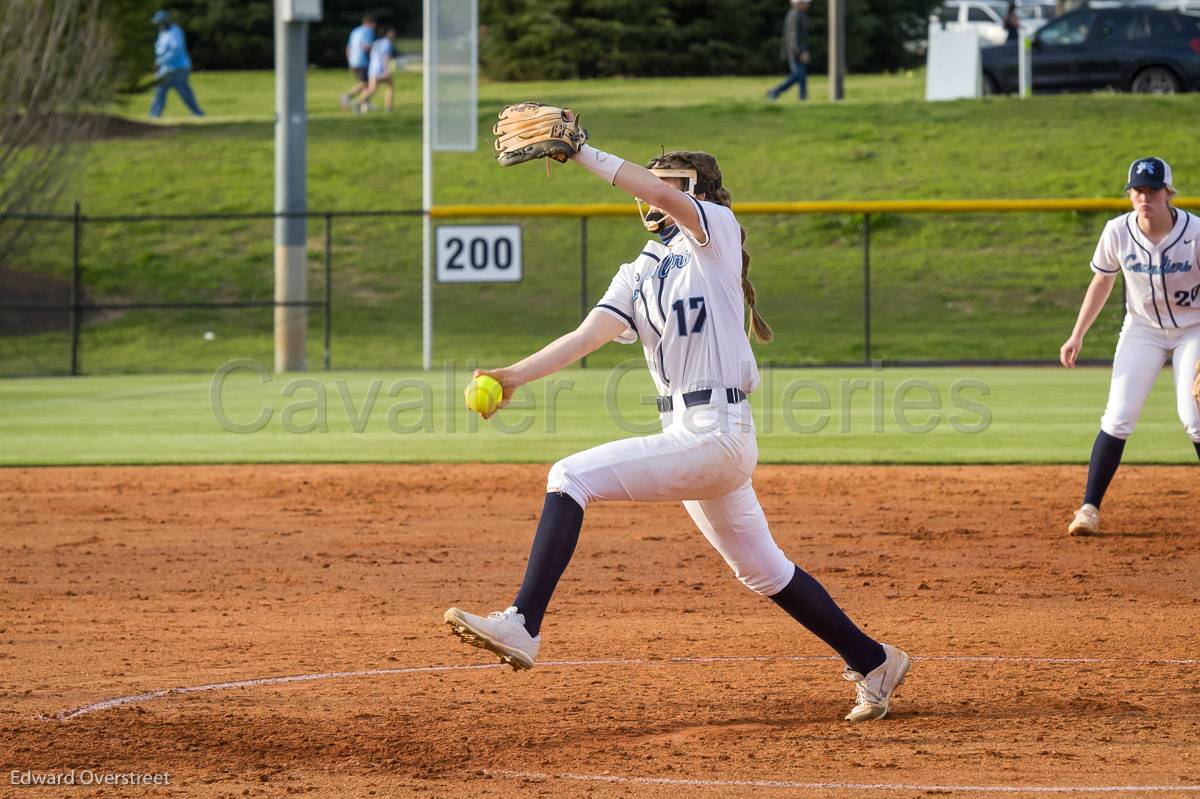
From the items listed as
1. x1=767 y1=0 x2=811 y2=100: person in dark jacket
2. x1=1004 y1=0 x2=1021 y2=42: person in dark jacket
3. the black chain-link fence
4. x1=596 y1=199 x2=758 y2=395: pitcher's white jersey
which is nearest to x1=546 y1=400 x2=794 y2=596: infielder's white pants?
x1=596 y1=199 x2=758 y2=395: pitcher's white jersey

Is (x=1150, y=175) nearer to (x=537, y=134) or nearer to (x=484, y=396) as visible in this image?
(x=537, y=134)

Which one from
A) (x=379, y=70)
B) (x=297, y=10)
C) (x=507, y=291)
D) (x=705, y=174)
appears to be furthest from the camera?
(x=379, y=70)

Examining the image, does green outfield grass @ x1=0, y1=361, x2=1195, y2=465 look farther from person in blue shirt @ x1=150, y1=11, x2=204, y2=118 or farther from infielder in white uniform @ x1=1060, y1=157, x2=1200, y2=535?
person in blue shirt @ x1=150, y1=11, x2=204, y2=118

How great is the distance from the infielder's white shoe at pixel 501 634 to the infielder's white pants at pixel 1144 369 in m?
5.00

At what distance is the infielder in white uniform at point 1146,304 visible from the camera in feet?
27.1

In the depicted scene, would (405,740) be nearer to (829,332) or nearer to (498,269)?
(498,269)

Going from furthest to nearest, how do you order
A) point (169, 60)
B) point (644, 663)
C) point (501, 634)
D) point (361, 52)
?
point (361, 52)
point (169, 60)
point (644, 663)
point (501, 634)

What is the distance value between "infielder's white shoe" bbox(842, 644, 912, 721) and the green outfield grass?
7086 mm

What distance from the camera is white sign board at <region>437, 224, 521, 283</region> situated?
63.6 feet

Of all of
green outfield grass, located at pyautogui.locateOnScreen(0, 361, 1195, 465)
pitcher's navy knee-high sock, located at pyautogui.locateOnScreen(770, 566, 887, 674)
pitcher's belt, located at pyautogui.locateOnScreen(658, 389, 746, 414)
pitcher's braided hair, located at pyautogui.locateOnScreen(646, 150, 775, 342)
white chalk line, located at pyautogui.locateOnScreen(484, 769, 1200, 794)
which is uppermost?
pitcher's braided hair, located at pyautogui.locateOnScreen(646, 150, 775, 342)

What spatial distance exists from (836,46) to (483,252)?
1577 centimetres

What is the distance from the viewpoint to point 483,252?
19500 millimetres

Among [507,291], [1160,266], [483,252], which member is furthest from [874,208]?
[1160,266]

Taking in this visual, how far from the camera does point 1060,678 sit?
5.79 meters
